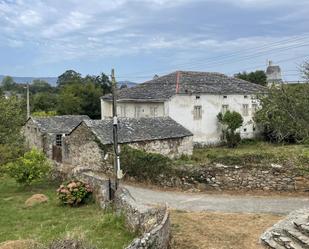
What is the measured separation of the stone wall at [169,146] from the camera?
2609cm

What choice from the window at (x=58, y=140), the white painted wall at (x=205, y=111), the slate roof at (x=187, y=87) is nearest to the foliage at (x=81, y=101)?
the slate roof at (x=187, y=87)

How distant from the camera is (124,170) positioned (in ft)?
73.4

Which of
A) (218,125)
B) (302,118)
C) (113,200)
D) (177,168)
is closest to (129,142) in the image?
(177,168)

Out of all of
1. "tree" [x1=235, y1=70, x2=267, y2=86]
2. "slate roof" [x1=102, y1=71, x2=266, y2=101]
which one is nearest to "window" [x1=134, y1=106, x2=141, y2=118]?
"slate roof" [x1=102, y1=71, x2=266, y2=101]

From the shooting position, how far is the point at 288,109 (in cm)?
1748

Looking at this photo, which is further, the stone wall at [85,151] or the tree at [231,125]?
the tree at [231,125]

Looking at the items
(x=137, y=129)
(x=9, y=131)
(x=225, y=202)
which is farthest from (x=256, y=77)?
(x=225, y=202)

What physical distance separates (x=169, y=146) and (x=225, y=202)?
1051 cm

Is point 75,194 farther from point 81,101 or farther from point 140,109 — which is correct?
point 81,101

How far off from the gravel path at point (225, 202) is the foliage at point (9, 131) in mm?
8147

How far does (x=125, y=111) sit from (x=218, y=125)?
27.0 feet

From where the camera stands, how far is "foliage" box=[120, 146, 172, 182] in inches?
817

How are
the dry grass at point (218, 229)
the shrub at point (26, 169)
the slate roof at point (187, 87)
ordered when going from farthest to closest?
the slate roof at point (187, 87)
the shrub at point (26, 169)
the dry grass at point (218, 229)

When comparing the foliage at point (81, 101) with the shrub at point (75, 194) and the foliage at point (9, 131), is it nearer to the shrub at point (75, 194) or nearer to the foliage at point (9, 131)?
the foliage at point (9, 131)
